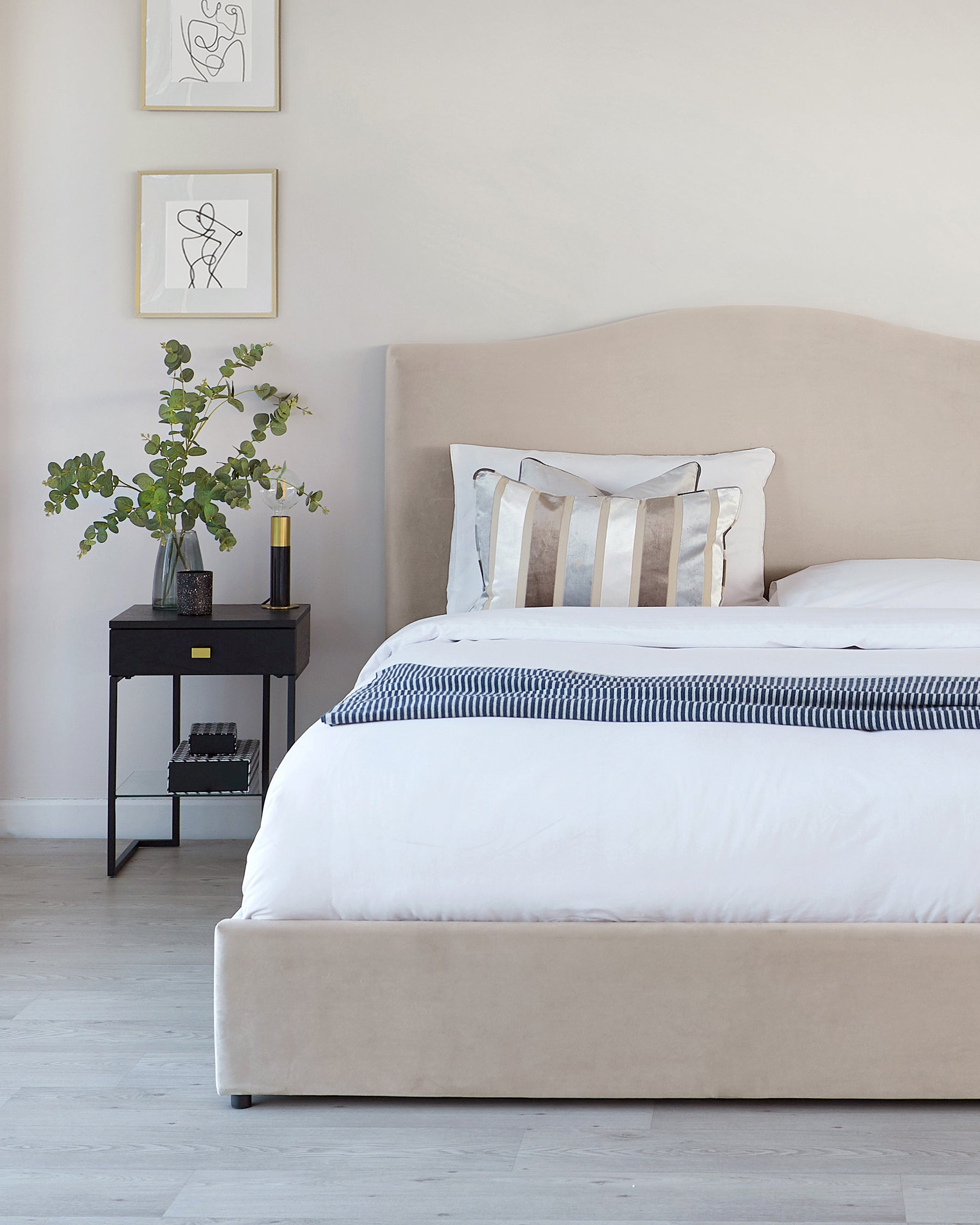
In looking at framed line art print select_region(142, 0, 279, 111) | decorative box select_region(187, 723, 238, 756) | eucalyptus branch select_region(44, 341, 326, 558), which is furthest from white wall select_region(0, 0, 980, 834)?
decorative box select_region(187, 723, 238, 756)

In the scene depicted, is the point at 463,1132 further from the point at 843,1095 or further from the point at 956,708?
the point at 956,708

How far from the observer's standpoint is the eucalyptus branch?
292cm

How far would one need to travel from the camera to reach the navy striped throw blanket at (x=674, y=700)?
1716 millimetres

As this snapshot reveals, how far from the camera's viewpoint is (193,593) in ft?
9.58

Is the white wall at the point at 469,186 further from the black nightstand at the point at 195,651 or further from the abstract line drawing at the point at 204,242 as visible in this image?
the black nightstand at the point at 195,651

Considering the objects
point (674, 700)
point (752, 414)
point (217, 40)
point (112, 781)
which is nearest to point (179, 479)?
point (112, 781)

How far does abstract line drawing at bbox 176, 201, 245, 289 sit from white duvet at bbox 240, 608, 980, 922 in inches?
79.5

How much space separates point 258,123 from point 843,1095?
2854mm

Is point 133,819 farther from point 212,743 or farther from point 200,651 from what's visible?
point 200,651

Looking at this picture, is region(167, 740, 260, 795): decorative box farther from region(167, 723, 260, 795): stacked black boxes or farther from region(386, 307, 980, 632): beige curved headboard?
region(386, 307, 980, 632): beige curved headboard

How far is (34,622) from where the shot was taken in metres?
3.31

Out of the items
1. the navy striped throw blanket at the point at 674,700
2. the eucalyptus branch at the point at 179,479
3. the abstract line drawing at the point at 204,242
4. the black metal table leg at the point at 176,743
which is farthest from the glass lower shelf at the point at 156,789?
the abstract line drawing at the point at 204,242

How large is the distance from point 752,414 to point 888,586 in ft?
2.36

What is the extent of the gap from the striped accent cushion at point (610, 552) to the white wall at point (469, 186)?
71 centimetres
